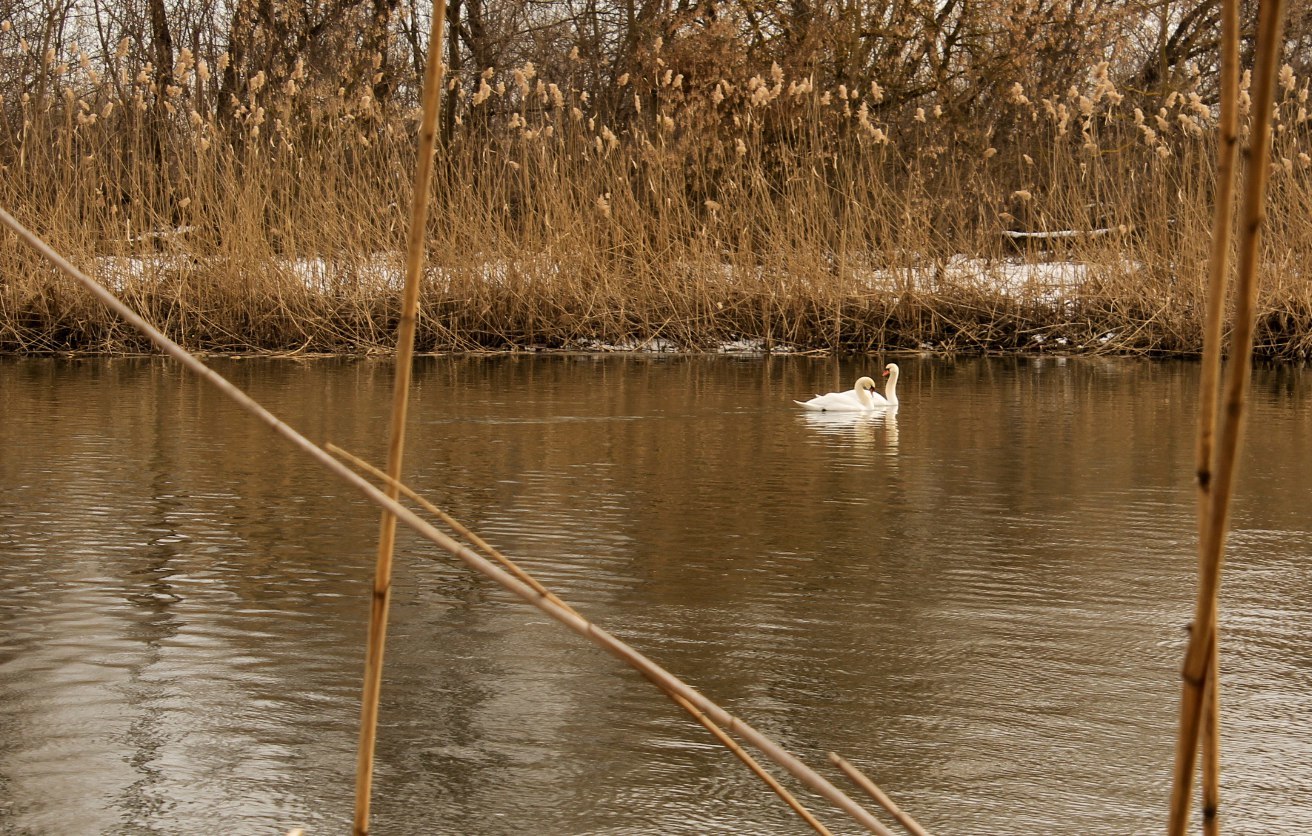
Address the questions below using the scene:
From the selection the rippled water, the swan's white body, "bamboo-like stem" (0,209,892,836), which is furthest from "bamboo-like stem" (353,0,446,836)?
the swan's white body

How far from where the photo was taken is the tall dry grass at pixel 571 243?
10.7m

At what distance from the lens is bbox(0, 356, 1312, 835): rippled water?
242cm

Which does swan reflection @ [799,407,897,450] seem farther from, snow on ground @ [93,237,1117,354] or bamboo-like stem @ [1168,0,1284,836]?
bamboo-like stem @ [1168,0,1284,836]

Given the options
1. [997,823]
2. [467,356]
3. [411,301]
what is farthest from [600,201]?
[411,301]

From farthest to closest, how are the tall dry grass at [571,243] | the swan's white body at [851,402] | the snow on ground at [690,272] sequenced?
the snow on ground at [690,272]
the tall dry grass at [571,243]
the swan's white body at [851,402]

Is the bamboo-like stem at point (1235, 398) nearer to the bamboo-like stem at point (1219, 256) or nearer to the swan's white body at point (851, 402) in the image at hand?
the bamboo-like stem at point (1219, 256)

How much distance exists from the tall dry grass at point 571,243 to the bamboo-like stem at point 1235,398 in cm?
997

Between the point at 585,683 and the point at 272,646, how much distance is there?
635 millimetres

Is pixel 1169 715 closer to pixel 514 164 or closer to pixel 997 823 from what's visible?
pixel 997 823

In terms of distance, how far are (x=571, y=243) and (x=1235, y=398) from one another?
10.3 meters

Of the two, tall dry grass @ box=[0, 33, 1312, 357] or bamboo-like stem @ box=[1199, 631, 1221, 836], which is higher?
tall dry grass @ box=[0, 33, 1312, 357]

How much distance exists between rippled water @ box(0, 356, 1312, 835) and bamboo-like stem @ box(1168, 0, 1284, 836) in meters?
1.45

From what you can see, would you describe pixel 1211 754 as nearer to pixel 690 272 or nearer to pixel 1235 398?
pixel 1235 398

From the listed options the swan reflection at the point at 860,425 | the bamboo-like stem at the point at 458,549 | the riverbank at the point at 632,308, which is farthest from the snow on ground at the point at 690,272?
the bamboo-like stem at the point at 458,549
